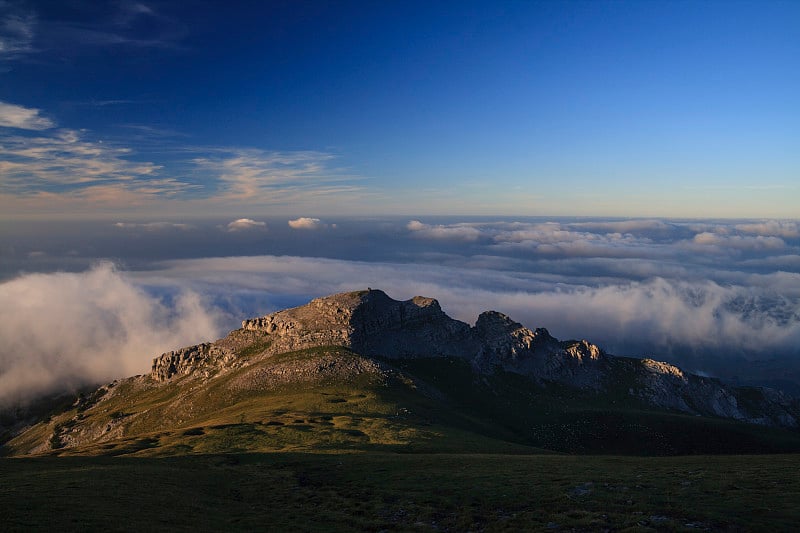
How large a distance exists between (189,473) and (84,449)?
55.8 meters

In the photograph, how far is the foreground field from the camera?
3050 centimetres

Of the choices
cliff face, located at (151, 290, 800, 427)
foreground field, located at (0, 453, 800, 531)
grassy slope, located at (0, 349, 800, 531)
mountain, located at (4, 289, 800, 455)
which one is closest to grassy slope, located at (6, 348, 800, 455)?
mountain, located at (4, 289, 800, 455)

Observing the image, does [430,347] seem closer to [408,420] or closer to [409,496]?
[408,420]

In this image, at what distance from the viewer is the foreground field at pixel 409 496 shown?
1201 inches

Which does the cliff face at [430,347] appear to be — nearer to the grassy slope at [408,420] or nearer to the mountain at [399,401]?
the mountain at [399,401]

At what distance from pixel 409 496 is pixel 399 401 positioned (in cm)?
8391

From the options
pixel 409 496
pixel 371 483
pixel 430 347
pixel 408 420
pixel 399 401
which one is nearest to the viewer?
pixel 409 496

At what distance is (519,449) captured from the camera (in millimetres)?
86688

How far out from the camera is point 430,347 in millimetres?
183500

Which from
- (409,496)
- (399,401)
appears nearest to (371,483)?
(409,496)

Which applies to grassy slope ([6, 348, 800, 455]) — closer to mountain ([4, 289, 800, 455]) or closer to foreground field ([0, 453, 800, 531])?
mountain ([4, 289, 800, 455])

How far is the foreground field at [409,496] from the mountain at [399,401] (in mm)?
27734

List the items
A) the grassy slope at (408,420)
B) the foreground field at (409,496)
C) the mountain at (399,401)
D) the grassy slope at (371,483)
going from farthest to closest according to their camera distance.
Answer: the mountain at (399,401) < the grassy slope at (408,420) < the grassy slope at (371,483) < the foreground field at (409,496)

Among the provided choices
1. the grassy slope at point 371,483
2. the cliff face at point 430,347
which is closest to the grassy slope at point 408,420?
the grassy slope at point 371,483
